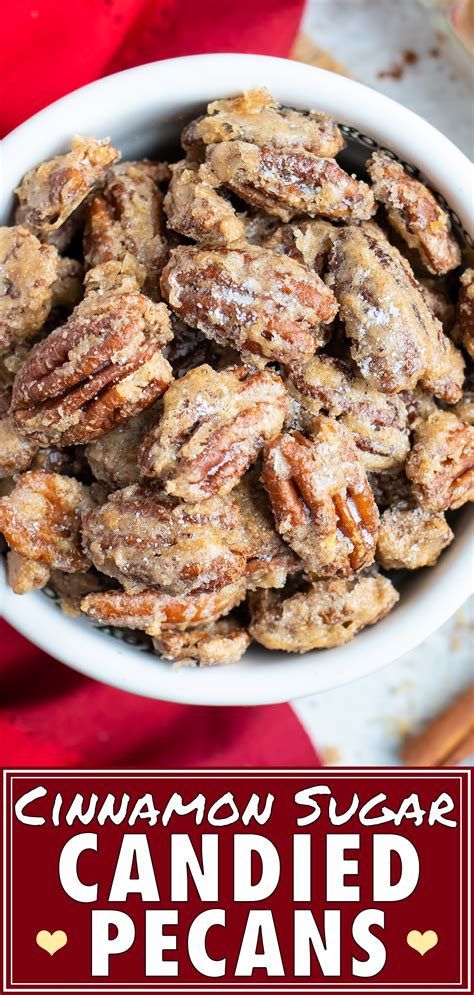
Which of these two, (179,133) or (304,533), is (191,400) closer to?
(304,533)

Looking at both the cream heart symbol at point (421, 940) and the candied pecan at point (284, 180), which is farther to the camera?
the cream heart symbol at point (421, 940)

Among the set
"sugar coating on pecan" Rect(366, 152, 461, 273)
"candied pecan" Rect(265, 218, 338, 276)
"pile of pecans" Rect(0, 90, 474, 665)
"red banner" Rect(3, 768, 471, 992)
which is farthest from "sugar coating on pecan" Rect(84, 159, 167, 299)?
"red banner" Rect(3, 768, 471, 992)

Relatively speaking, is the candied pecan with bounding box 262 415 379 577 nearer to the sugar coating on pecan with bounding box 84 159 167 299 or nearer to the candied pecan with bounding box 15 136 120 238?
the sugar coating on pecan with bounding box 84 159 167 299

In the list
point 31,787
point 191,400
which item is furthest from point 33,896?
point 191,400

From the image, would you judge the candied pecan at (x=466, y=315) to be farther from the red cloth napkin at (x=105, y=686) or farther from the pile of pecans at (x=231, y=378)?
the red cloth napkin at (x=105, y=686)

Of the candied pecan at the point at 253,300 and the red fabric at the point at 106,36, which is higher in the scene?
the red fabric at the point at 106,36

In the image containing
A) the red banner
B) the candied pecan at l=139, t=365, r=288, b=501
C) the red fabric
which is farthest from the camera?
the red banner

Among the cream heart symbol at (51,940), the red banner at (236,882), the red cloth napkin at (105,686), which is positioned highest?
the red cloth napkin at (105,686)

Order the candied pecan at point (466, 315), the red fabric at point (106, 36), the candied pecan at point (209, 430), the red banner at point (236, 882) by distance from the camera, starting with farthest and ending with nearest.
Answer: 1. the red banner at point (236, 882)
2. the red fabric at point (106, 36)
3. the candied pecan at point (466, 315)
4. the candied pecan at point (209, 430)

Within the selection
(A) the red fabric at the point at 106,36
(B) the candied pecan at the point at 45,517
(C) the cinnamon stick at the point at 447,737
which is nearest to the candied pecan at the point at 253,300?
(B) the candied pecan at the point at 45,517
